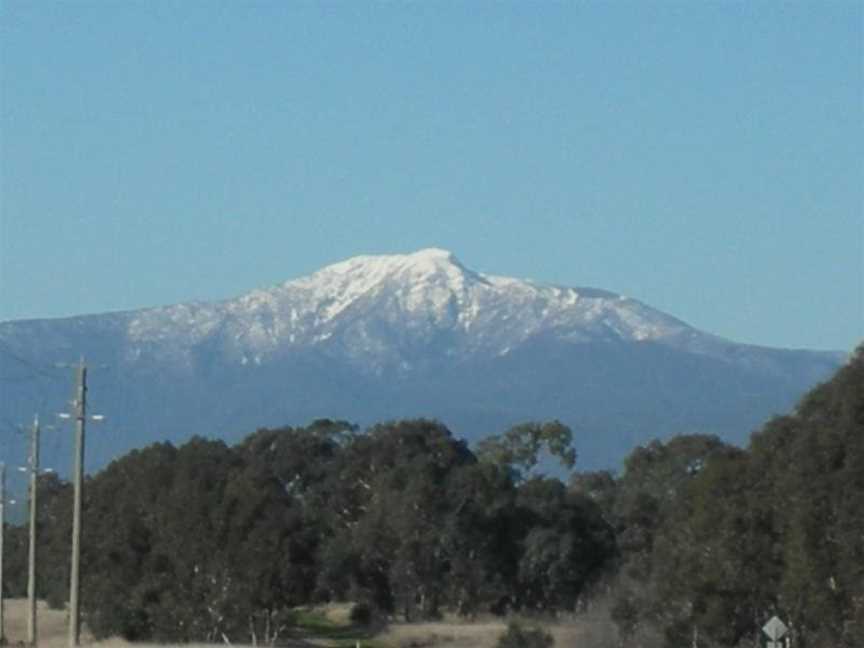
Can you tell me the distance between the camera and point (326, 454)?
112438 millimetres

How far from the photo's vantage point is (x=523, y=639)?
7350 centimetres

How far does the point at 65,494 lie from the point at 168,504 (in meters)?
20.9

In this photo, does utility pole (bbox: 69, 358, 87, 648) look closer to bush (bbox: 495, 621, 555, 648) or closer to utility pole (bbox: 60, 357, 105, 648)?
utility pole (bbox: 60, 357, 105, 648)

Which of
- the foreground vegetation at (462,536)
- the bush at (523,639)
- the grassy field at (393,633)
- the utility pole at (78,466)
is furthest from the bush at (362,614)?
the utility pole at (78,466)

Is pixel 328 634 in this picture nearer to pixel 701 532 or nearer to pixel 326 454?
pixel 326 454

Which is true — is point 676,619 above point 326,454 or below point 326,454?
below

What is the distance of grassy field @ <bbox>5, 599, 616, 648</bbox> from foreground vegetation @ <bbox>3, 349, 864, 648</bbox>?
95 cm

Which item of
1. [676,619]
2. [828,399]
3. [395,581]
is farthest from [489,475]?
[828,399]

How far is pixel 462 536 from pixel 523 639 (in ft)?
56.9

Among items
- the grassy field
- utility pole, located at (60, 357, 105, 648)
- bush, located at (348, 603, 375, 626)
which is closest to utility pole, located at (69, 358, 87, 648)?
utility pole, located at (60, 357, 105, 648)

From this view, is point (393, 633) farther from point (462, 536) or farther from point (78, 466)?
point (78, 466)

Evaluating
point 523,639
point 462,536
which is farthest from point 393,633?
point 523,639

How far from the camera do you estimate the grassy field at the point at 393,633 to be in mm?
76562

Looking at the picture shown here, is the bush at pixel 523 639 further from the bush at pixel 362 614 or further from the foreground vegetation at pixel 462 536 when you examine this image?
the bush at pixel 362 614
